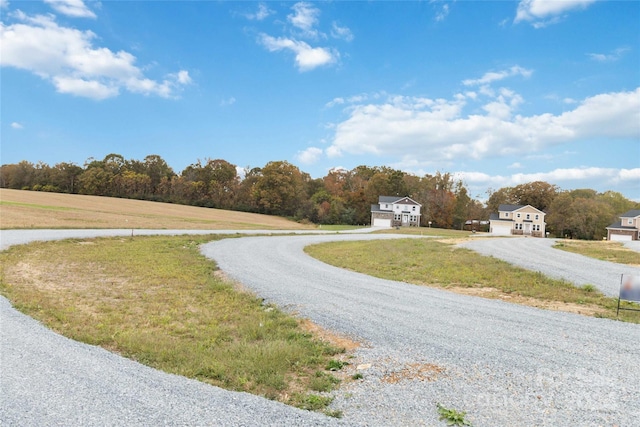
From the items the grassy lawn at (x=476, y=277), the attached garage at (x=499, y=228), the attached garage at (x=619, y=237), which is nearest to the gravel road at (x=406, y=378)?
the grassy lawn at (x=476, y=277)

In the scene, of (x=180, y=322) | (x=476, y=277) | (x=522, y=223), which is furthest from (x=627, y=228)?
(x=180, y=322)

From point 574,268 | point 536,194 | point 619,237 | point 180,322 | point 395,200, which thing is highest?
point 536,194

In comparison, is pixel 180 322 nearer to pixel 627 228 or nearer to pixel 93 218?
pixel 93 218

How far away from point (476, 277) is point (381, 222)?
52.6 metres

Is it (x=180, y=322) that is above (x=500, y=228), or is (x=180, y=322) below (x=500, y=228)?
below

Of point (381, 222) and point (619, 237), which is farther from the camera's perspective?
point (381, 222)

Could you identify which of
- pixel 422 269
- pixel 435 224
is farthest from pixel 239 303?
pixel 435 224

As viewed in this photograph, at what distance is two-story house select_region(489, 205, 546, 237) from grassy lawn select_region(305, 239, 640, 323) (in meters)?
49.1

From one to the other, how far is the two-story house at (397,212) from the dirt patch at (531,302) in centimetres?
5420

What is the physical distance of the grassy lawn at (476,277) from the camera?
903 cm

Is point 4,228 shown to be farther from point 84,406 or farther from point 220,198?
point 220,198

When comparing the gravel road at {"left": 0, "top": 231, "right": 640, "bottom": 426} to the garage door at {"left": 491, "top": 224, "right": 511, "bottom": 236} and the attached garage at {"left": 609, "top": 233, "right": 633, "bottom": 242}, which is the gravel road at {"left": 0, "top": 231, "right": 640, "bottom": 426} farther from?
the garage door at {"left": 491, "top": 224, "right": 511, "bottom": 236}

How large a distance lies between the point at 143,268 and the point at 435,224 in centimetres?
6398

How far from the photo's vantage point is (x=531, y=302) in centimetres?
921
